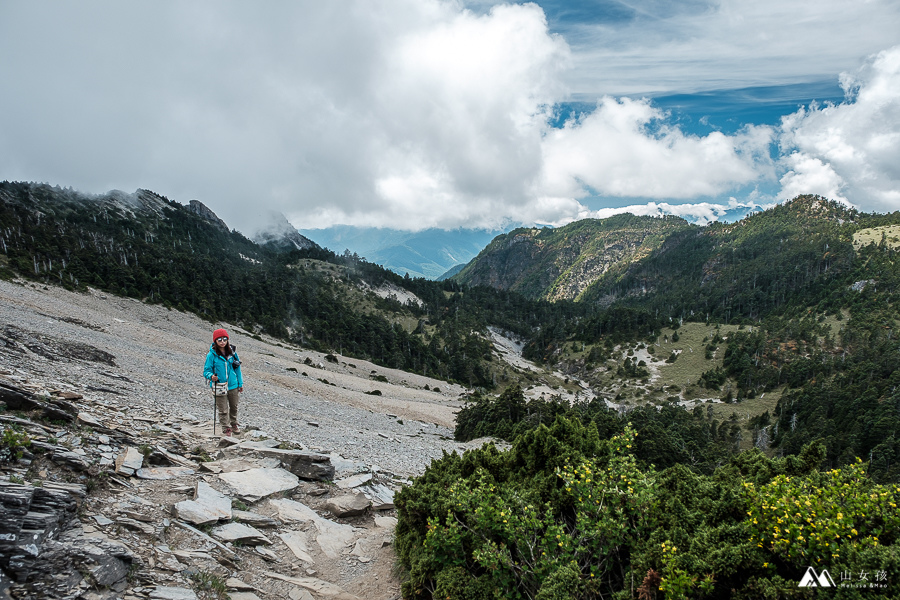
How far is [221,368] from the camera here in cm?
1234

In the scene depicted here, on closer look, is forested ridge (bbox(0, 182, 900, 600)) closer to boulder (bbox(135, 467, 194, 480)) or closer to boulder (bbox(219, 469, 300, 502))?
boulder (bbox(219, 469, 300, 502))

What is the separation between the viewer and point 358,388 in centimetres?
5338

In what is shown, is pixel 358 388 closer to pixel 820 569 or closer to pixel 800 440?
pixel 820 569

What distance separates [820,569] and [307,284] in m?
138

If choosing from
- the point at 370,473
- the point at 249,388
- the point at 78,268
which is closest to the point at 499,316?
the point at 78,268

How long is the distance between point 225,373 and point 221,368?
0.19 meters

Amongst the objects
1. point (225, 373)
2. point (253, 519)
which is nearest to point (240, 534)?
point (253, 519)

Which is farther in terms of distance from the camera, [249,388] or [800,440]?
[800,440]

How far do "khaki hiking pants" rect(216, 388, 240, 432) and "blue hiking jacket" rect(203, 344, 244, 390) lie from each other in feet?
1.35

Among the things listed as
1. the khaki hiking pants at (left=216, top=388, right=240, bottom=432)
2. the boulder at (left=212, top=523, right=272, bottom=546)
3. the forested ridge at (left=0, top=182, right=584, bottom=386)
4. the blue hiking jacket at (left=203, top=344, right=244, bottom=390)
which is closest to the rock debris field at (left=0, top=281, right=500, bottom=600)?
the boulder at (left=212, top=523, right=272, bottom=546)

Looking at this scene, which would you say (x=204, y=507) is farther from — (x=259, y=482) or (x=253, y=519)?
(x=259, y=482)

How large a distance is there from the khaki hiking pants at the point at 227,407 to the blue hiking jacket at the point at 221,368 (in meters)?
0.41

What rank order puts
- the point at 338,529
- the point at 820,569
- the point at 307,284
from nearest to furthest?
the point at 820,569 → the point at 338,529 → the point at 307,284

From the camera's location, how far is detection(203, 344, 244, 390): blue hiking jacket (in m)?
12.2
